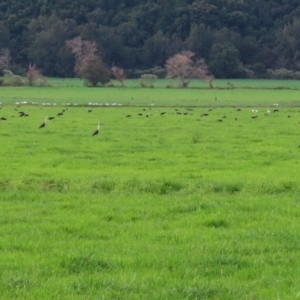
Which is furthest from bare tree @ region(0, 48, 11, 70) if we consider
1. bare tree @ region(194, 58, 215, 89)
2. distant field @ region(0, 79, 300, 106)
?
bare tree @ region(194, 58, 215, 89)

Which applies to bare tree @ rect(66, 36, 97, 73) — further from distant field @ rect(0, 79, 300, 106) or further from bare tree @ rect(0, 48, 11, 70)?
distant field @ rect(0, 79, 300, 106)

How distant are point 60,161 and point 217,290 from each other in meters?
11.2

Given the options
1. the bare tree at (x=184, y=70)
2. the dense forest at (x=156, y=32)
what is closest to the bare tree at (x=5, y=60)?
the dense forest at (x=156, y=32)

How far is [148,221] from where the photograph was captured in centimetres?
1181

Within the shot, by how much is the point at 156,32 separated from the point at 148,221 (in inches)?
4090

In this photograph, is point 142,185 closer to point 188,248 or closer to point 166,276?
point 188,248

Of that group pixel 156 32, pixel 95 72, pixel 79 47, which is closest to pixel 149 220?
pixel 95 72

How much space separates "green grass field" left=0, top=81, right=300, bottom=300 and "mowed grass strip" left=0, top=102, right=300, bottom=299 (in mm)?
20

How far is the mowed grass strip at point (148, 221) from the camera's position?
8672 millimetres

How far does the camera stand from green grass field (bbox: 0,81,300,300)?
866cm

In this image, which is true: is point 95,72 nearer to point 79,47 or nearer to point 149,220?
point 79,47

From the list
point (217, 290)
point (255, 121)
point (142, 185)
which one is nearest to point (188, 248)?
point (217, 290)

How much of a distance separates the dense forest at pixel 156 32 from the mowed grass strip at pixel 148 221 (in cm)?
8391

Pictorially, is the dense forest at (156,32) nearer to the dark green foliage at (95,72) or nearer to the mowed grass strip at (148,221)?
the dark green foliage at (95,72)
